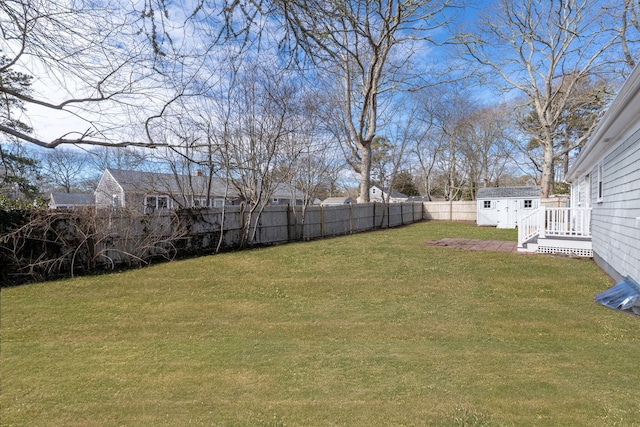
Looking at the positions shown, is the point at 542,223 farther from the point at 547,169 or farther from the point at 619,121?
the point at 547,169

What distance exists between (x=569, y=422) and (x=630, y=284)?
12.8ft

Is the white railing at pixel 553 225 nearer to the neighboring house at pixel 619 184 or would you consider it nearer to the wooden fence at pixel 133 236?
the neighboring house at pixel 619 184

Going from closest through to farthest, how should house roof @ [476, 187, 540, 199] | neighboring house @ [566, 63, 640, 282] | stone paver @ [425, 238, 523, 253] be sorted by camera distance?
1. neighboring house @ [566, 63, 640, 282]
2. stone paver @ [425, 238, 523, 253]
3. house roof @ [476, 187, 540, 199]

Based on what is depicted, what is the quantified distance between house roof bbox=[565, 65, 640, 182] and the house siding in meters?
0.18

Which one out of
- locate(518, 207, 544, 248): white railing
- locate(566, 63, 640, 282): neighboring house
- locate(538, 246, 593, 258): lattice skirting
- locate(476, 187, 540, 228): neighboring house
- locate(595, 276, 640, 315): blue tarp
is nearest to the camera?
locate(595, 276, 640, 315): blue tarp

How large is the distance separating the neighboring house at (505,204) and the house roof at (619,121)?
40.0ft

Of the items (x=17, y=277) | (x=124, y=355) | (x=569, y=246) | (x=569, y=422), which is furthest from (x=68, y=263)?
(x=569, y=246)

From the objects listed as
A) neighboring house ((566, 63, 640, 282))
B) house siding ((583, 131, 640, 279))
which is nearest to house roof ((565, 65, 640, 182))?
neighboring house ((566, 63, 640, 282))

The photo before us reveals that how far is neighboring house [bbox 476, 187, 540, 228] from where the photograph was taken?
19.6m

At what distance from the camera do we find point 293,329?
4.07 m

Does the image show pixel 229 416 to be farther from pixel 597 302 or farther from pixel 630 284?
pixel 630 284

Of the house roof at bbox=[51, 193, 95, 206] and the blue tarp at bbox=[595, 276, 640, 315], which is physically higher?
the house roof at bbox=[51, 193, 95, 206]

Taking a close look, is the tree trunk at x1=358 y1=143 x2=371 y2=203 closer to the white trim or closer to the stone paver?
the stone paver

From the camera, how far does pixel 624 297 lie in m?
4.77
